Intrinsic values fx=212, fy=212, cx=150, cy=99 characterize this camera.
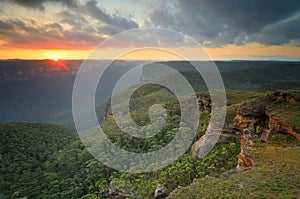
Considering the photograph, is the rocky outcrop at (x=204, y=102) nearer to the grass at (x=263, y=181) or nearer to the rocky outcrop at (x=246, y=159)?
the rocky outcrop at (x=246, y=159)

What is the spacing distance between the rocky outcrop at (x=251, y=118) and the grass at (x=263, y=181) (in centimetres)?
664

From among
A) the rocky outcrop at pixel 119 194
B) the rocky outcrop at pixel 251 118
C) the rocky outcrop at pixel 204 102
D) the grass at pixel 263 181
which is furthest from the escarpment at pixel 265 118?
the rocky outcrop at pixel 204 102

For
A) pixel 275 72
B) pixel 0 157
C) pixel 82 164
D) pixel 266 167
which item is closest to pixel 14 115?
pixel 0 157

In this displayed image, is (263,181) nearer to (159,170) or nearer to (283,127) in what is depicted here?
(283,127)

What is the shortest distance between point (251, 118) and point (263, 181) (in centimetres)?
1327

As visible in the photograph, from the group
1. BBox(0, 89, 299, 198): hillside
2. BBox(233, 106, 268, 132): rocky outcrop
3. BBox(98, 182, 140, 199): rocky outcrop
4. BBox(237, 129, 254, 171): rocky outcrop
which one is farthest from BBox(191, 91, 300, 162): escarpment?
BBox(98, 182, 140, 199): rocky outcrop

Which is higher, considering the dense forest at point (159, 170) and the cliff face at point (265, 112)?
the cliff face at point (265, 112)

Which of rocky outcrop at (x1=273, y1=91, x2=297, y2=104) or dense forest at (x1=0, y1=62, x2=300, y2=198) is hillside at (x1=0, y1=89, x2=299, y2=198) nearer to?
dense forest at (x1=0, y1=62, x2=300, y2=198)

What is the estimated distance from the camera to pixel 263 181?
1351cm

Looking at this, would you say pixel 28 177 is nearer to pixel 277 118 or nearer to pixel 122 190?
pixel 122 190

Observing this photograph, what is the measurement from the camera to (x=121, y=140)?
3725 cm

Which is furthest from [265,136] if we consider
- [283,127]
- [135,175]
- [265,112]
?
[135,175]

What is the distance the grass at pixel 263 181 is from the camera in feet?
40.9

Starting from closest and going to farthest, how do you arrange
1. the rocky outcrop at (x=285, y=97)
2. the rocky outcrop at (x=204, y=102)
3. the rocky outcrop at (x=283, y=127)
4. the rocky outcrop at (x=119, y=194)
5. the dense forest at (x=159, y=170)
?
the dense forest at (x=159, y=170), the rocky outcrop at (x=283, y=127), the rocky outcrop at (x=119, y=194), the rocky outcrop at (x=285, y=97), the rocky outcrop at (x=204, y=102)
